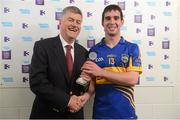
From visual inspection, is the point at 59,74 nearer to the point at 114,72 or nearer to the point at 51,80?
the point at 51,80

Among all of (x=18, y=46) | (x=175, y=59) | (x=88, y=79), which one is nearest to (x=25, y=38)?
(x=18, y=46)

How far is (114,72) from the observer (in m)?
1.86

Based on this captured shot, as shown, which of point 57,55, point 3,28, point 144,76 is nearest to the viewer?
point 57,55

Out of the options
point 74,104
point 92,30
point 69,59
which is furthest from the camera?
point 92,30

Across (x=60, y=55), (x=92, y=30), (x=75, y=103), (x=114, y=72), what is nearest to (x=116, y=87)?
(x=114, y=72)

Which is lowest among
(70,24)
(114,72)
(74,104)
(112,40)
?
(74,104)

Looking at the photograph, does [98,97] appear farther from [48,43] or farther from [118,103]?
[48,43]

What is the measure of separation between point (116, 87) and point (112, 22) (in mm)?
461

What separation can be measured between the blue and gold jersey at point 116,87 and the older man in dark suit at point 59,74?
0.15 metres

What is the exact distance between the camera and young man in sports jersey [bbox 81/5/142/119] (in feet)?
6.12

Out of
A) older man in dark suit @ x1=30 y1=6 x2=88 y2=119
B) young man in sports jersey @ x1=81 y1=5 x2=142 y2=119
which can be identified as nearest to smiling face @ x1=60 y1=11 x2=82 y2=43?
older man in dark suit @ x1=30 y1=6 x2=88 y2=119

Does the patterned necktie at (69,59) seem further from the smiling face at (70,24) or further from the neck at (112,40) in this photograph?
the neck at (112,40)

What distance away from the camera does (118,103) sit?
1.87 m

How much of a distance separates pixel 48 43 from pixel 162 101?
1.18 metres
